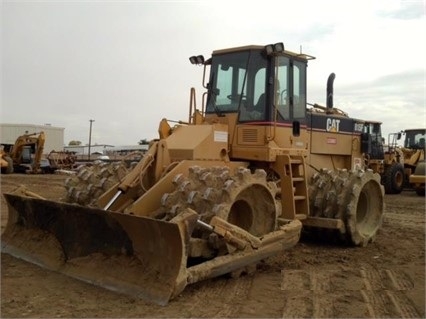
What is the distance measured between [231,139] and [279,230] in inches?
72.2

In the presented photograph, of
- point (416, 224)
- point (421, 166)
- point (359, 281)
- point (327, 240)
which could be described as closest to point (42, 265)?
point (359, 281)

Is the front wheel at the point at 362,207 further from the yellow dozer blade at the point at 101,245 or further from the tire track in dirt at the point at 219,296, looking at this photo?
the yellow dozer blade at the point at 101,245

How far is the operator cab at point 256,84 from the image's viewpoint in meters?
7.40

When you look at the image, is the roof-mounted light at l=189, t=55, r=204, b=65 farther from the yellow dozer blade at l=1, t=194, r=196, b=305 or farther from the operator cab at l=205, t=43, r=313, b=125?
the yellow dozer blade at l=1, t=194, r=196, b=305

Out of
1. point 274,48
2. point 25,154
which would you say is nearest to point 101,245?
point 274,48

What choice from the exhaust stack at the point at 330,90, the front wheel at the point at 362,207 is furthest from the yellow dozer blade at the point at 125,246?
the exhaust stack at the point at 330,90

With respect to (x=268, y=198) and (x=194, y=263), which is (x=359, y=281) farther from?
(x=194, y=263)

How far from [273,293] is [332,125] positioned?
4733mm

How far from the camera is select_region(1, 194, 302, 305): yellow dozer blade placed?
4.83 metres

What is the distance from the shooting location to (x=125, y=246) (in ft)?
17.5

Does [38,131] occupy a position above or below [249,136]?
above

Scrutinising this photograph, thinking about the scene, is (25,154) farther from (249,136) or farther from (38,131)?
(249,136)

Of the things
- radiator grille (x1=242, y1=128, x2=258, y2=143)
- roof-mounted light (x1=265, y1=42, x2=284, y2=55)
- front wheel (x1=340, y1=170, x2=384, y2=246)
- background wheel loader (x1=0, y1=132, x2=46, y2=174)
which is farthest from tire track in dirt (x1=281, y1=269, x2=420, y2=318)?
background wheel loader (x1=0, y1=132, x2=46, y2=174)

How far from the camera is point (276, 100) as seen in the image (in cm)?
745
